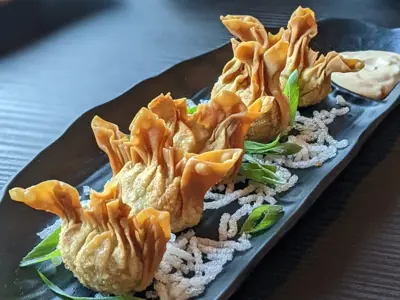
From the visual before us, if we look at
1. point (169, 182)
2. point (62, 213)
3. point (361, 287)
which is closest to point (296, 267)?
point (361, 287)

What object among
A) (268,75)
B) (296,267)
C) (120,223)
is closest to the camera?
(120,223)

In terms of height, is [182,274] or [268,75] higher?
[268,75]

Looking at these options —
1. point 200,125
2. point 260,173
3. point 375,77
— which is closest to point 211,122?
point 200,125

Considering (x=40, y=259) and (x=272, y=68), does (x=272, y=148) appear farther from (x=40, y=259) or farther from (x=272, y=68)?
(x=40, y=259)

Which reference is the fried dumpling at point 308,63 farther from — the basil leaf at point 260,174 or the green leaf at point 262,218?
the green leaf at point 262,218

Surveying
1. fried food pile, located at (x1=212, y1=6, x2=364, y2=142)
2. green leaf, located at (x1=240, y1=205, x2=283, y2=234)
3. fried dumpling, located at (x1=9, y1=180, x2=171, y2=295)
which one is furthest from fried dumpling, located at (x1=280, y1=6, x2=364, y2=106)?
fried dumpling, located at (x1=9, y1=180, x2=171, y2=295)

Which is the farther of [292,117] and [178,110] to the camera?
[292,117]

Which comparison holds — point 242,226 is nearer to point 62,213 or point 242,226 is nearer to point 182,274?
point 182,274

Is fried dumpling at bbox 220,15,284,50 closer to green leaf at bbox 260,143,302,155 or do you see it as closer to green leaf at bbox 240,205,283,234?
green leaf at bbox 260,143,302,155
